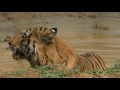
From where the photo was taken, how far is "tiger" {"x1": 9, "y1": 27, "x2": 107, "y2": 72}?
241cm

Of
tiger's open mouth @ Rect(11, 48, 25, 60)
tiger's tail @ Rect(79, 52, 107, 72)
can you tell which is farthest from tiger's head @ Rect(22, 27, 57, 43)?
tiger's tail @ Rect(79, 52, 107, 72)

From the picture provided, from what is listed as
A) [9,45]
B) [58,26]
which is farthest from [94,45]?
[9,45]

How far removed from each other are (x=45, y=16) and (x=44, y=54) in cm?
35

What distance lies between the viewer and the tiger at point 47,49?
2408 millimetres

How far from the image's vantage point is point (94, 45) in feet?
7.84

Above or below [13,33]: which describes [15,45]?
below

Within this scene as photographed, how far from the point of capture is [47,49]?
2.42 metres

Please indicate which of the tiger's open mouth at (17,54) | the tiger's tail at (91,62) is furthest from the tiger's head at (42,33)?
the tiger's tail at (91,62)

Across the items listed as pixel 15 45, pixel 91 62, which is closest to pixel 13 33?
pixel 15 45

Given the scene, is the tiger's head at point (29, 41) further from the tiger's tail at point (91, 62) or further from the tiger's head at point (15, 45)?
the tiger's tail at point (91, 62)

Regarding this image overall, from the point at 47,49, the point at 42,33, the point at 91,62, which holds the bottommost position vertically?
the point at 91,62

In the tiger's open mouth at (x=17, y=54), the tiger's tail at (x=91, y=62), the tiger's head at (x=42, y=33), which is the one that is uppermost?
the tiger's head at (x=42, y=33)

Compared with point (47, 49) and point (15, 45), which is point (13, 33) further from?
point (47, 49)
